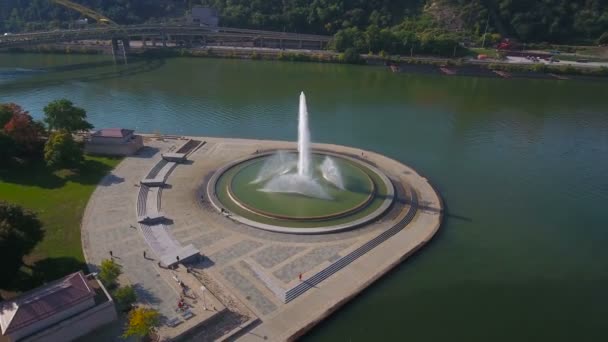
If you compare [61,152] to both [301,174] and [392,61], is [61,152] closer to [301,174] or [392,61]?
[301,174]

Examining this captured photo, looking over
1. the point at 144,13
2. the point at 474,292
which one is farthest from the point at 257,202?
the point at 144,13

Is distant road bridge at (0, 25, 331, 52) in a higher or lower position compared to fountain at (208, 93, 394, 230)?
higher

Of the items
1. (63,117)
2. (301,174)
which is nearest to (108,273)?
(301,174)

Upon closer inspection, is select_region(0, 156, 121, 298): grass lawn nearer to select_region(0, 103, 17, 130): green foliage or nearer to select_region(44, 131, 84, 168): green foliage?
select_region(44, 131, 84, 168): green foliage

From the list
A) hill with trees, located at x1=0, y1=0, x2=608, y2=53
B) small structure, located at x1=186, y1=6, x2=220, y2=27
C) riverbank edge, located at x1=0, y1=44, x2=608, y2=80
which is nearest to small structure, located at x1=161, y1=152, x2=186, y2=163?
riverbank edge, located at x1=0, y1=44, x2=608, y2=80

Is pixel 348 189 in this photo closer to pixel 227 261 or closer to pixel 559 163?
pixel 227 261

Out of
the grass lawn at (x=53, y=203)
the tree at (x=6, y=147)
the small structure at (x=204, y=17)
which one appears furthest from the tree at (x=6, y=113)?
the small structure at (x=204, y=17)
